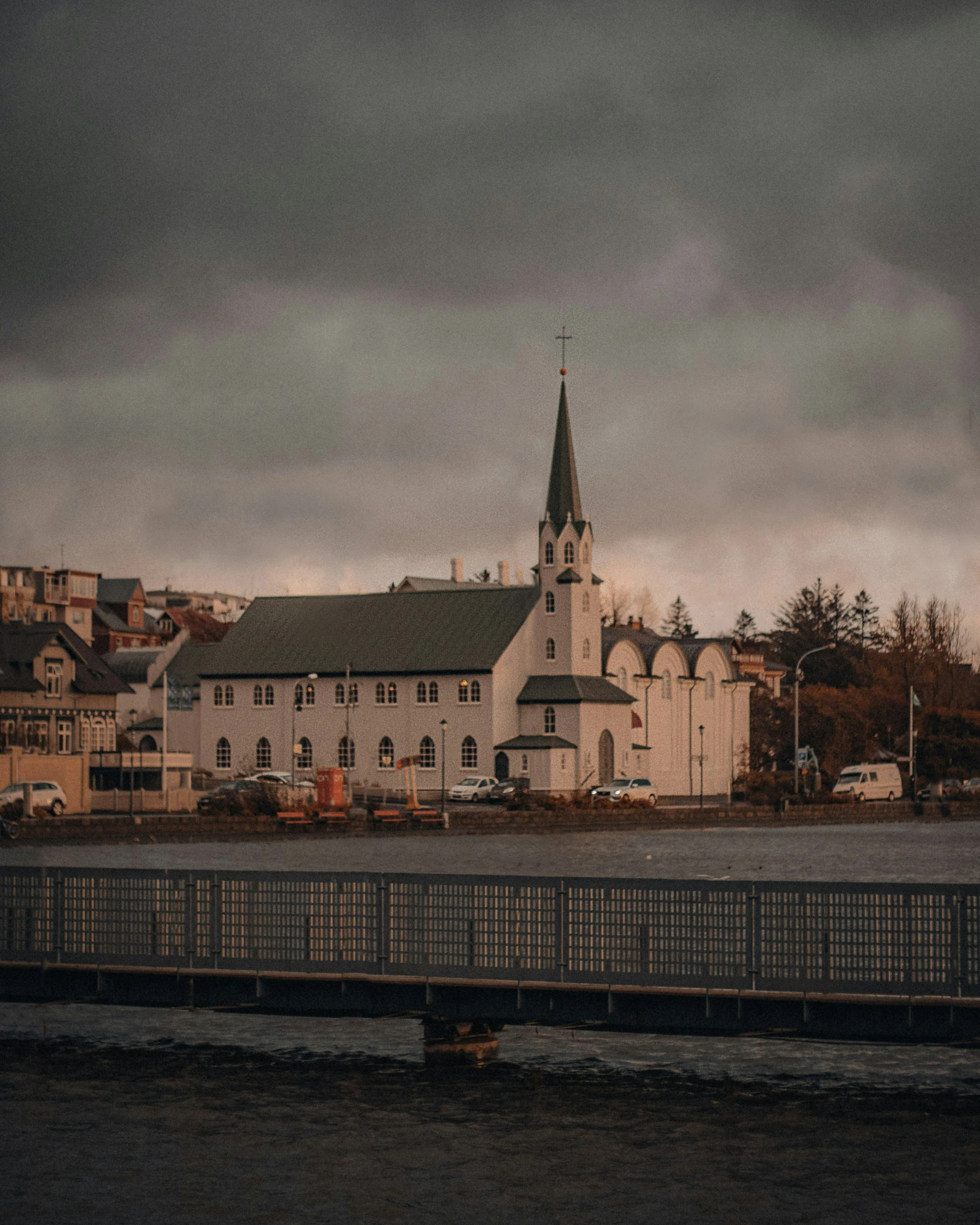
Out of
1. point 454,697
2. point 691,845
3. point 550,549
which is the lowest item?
point 691,845

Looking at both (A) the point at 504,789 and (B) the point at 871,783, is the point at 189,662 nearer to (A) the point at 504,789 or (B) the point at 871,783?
(A) the point at 504,789

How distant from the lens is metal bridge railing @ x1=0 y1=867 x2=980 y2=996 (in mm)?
22391

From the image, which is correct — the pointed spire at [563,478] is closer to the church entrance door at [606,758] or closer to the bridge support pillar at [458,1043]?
the church entrance door at [606,758]

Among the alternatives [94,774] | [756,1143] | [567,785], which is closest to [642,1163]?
[756,1143]

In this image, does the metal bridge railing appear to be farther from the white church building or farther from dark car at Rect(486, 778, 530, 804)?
the white church building

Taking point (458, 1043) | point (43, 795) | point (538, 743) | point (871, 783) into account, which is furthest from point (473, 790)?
point (458, 1043)

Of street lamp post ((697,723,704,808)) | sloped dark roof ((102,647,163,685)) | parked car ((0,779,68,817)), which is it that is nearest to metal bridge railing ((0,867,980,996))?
parked car ((0,779,68,817))

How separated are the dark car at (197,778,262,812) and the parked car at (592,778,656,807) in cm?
2149

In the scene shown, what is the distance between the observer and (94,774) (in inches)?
4316

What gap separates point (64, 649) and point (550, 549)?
37992 millimetres

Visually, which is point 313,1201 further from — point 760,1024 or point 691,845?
point 691,845

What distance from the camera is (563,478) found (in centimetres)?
13438

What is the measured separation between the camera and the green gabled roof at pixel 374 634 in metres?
130

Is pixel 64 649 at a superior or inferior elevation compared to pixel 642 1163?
superior
